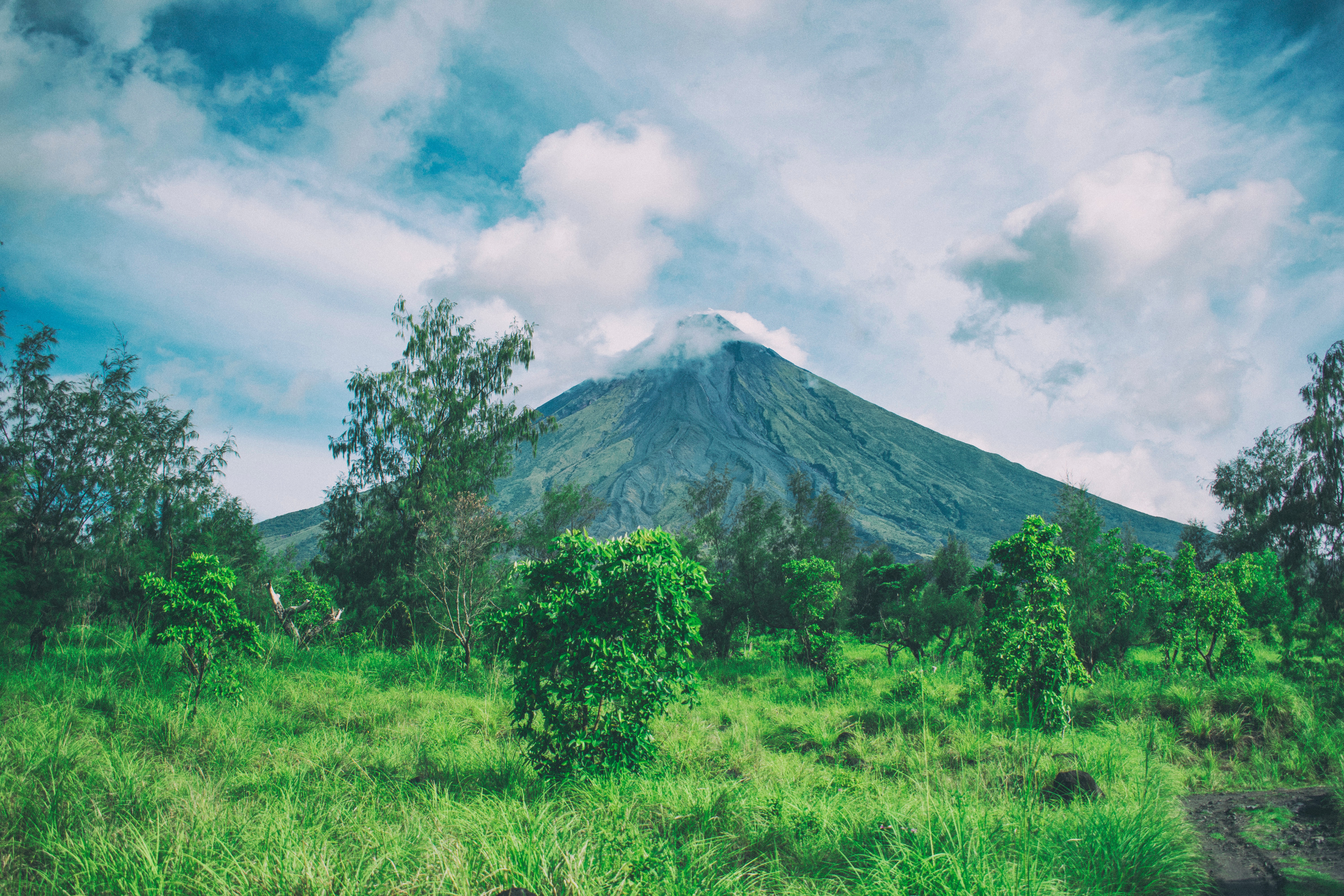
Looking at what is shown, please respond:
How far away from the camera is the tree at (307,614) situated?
12742 millimetres

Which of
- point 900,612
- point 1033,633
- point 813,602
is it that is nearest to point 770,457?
point 900,612

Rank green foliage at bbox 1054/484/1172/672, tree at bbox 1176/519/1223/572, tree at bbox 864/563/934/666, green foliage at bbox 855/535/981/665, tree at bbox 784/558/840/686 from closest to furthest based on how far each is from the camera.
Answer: green foliage at bbox 1054/484/1172/672 < tree at bbox 784/558/840/686 < tree at bbox 864/563/934/666 < green foliage at bbox 855/535/981/665 < tree at bbox 1176/519/1223/572

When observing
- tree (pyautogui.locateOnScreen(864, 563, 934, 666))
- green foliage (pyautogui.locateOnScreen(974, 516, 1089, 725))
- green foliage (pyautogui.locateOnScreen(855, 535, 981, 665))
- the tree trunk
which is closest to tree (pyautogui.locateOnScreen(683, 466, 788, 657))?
tree (pyautogui.locateOnScreen(864, 563, 934, 666))

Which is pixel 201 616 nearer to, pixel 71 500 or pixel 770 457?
pixel 71 500

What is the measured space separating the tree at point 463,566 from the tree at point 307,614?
6.87 ft

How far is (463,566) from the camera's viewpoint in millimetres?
14109

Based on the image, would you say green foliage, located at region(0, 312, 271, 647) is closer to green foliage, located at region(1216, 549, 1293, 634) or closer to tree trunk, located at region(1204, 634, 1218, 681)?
tree trunk, located at region(1204, 634, 1218, 681)

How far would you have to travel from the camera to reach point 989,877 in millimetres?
2994

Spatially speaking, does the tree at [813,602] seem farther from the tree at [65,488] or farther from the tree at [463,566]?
the tree at [65,488]

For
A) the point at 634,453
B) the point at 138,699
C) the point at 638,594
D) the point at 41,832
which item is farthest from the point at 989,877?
the point at 634,453

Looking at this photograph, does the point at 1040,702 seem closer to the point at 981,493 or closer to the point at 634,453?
the point at 634,453

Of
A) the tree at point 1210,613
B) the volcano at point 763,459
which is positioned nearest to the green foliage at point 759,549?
the tree at point 1210,613

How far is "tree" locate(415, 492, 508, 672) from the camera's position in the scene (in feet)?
44.2

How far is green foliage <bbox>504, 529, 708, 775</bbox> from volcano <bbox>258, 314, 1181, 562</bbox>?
348 ft
